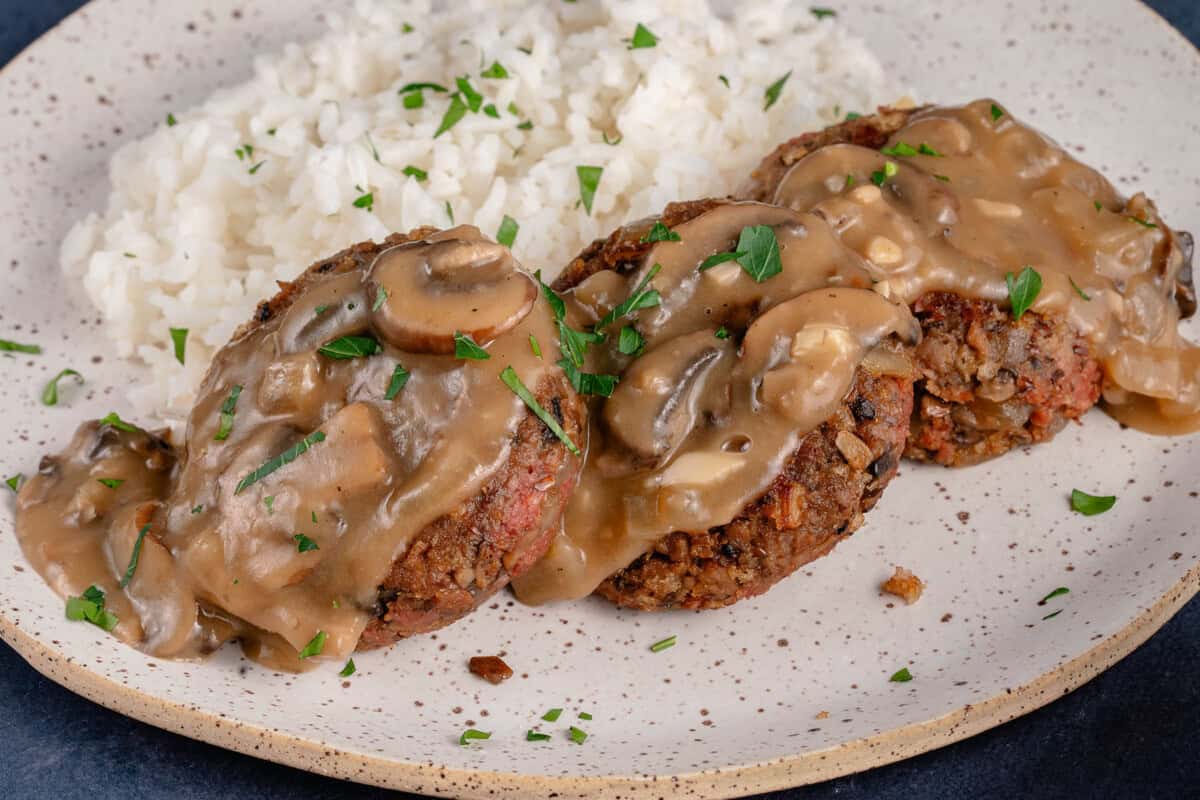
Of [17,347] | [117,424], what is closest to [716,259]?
[117,424]

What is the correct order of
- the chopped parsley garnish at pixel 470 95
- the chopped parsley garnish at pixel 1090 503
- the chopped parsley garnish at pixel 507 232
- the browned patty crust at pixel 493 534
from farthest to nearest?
1. the chopped parsley garnish at pixel 470 95
2. the chopped parsley garnish at pixel 507 232
3. the chopped parsley garnish at pixel 1090 503
4. the browned patty crust at pixel 493 534

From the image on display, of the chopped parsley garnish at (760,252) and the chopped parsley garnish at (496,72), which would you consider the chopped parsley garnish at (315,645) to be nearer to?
the chopped parsley garnish at (760,252)

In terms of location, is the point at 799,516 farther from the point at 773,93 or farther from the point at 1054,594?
the point at 773,93

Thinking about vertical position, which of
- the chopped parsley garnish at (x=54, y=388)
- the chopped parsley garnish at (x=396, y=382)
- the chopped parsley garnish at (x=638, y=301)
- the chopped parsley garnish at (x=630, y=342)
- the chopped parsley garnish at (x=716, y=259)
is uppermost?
the chopped parsley garnish at (x=396, y=382)

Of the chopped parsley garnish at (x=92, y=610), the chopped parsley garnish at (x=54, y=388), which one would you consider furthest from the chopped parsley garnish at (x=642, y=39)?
the chopped parsley garnish at (x=92, y=610)

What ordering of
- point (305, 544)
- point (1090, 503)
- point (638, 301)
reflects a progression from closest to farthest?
point (305, 544)
point (638, 301)
point (1090, 503)

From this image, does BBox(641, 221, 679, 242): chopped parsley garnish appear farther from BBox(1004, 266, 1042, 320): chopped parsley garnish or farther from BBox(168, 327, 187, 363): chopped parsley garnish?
BBox(168, 327, 187, 363): chopped parsley garnish
